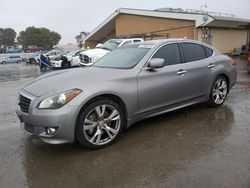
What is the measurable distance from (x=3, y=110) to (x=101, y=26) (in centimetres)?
2938

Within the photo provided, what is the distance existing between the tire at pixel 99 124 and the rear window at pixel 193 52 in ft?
6.70

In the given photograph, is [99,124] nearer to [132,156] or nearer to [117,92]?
[117,92]

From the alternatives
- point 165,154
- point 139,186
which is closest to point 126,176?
point 139,186

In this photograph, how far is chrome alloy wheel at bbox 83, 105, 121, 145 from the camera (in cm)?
397

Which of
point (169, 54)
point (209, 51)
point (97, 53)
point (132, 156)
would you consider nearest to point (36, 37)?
point (97, 53)

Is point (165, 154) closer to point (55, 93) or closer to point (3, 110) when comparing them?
point (55, 93)

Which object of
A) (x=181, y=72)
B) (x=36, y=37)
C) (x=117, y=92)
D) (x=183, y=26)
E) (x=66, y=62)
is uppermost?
(x=36, y=37)

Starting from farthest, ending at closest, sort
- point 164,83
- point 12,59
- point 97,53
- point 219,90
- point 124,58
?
point 12,59 < point 97,53 < point 219,90 < point 124,58 < point 164,83

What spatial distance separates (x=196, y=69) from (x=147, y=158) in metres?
2.42

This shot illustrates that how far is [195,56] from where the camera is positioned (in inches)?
220

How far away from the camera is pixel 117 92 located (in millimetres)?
4172

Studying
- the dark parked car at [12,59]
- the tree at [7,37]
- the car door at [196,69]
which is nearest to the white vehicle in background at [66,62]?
the car door at [196,69]

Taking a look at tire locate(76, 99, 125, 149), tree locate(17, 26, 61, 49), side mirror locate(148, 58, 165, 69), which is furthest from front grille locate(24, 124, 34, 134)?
tree locate(17, 26, 61, 49)

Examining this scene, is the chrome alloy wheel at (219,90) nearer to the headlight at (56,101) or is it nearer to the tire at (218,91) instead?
the tire at (218,91)
